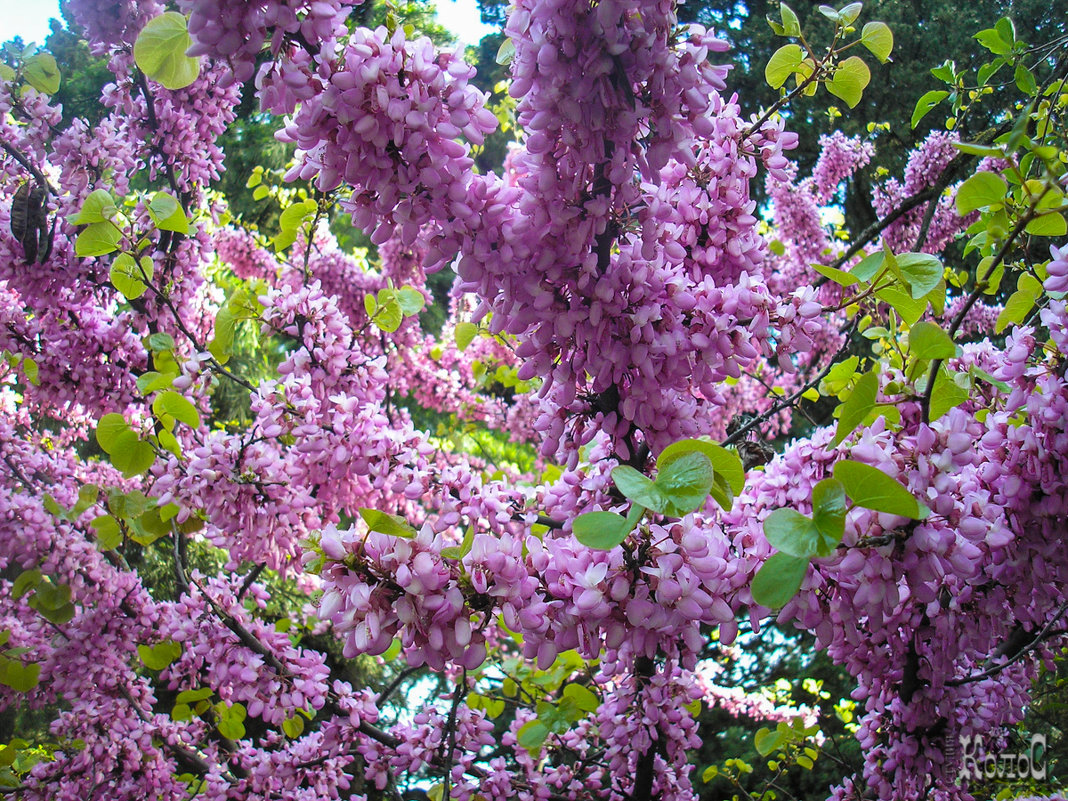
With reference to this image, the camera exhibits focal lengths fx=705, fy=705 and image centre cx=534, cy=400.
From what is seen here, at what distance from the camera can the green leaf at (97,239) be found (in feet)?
5.15

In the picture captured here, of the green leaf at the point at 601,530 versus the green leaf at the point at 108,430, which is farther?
the green leaf at the point at 108,430

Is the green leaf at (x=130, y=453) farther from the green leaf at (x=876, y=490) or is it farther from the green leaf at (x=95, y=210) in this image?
the green leaf at (x=876, y=490)

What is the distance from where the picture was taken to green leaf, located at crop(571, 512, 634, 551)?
2.73ft

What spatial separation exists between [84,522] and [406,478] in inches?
64.1

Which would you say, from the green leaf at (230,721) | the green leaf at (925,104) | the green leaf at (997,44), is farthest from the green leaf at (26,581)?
the green leaf at (997,44)

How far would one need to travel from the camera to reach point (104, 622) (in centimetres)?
251

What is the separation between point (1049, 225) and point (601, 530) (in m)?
0.91

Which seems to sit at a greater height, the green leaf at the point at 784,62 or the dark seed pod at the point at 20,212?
the dark seed pod at the point at 20,212

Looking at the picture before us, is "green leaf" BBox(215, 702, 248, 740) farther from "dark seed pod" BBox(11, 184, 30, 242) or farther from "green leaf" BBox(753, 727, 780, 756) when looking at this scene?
"dark seed pod" BBox(11, 184, 30, 242)

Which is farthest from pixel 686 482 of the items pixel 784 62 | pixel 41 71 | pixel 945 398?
pixel 41 71

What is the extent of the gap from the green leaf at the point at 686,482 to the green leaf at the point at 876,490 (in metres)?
0.15

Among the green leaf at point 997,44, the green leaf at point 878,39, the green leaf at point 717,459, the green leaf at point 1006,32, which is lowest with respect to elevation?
the green leaf at point 717,459

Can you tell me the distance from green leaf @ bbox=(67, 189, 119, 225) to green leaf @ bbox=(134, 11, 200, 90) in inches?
21.7

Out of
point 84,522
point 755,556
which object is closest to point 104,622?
point 84,522
